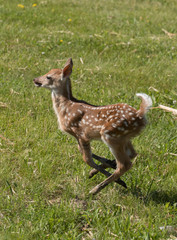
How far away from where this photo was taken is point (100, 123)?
489 centimetres

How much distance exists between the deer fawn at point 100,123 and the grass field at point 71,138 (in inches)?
12.9

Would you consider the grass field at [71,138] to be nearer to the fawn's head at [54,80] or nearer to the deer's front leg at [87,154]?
the deer's front leg at [87,154]

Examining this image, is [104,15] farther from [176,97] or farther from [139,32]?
Answer: [176,97]

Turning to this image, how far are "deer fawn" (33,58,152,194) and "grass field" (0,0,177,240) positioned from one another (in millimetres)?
328

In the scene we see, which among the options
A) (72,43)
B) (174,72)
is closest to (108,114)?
(174,72)

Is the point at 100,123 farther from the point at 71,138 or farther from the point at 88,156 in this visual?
the point at 71,138

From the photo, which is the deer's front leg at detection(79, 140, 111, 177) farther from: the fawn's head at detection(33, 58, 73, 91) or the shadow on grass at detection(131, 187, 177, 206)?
the fawn's head at detection(33, 58, 73, 91)

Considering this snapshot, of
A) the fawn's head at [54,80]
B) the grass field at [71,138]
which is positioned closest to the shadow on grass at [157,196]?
the grass field at [71,138]

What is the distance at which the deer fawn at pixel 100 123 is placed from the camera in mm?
4730

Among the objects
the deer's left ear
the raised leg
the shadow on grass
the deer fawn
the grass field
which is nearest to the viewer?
the grass field

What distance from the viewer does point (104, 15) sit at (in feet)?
43.2

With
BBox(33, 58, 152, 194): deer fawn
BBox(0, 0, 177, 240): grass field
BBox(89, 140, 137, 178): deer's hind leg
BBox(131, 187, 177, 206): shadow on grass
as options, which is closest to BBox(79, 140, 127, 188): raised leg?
BBox(33, 58, 152, 194): deer fawn

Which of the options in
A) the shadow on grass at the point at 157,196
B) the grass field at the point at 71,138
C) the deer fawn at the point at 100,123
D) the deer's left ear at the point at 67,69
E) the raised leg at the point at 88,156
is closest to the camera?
the grass field at the point at 71,138

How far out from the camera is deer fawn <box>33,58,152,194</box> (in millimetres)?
4730
